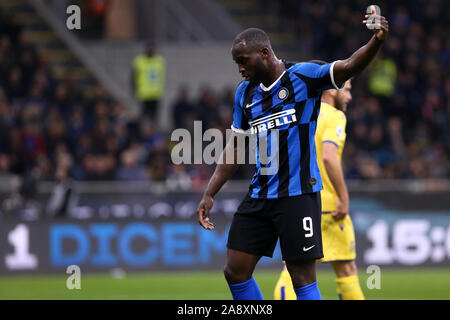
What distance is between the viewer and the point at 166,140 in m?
17.1

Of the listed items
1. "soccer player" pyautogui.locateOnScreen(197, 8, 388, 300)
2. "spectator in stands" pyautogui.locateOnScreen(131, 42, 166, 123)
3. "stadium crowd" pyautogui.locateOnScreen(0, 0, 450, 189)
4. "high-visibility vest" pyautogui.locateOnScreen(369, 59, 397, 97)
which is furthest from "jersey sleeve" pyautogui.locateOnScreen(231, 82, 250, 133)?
"high-visibility vest" pyautogui.locateOnScreen(369, 59, 397, 97)

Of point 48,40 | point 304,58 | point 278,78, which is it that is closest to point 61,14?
point 48,40

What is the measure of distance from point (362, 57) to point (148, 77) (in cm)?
1229

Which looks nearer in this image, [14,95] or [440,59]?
[14,95]

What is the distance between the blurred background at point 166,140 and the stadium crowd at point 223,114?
33 mm

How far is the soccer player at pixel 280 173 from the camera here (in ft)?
18.5

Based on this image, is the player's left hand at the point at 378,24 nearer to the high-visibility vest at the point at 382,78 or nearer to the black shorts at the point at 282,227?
the black shorts at the point at 282,227

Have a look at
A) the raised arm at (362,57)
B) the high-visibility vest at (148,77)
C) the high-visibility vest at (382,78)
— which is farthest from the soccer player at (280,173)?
the high-visibility vest at (382,78)

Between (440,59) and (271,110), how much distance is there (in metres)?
14.7

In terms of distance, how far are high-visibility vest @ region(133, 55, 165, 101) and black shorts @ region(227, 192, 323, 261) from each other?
11362 millimetres

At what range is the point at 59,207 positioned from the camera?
13258 mm

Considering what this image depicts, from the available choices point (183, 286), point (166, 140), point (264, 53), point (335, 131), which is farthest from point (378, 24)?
point (166, 140)

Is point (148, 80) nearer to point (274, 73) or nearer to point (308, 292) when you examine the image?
point (274, 73)
